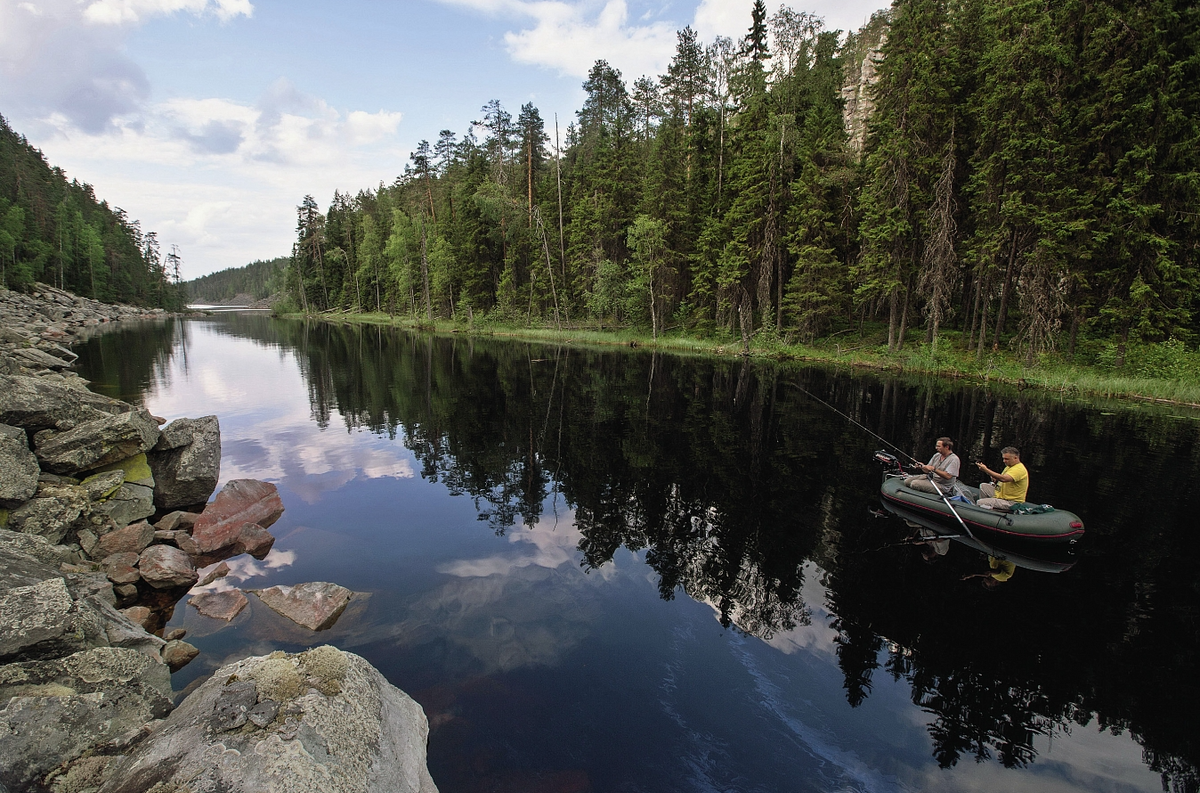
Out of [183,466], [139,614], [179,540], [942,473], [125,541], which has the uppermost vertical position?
[942,473]

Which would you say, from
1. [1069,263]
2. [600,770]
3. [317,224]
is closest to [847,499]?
[600,770]

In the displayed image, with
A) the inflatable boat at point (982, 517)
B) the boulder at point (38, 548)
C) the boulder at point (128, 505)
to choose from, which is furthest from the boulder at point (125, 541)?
the inflatable boat at point (982, 517)

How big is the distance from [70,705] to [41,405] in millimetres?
8378

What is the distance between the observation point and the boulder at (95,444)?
9.66 meters

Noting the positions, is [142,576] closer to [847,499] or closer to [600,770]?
[600,770]

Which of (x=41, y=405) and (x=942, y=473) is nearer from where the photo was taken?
(x=41, y=405)

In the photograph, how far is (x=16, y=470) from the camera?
8.31 metres

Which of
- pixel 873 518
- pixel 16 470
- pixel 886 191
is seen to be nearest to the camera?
pixel 16 470

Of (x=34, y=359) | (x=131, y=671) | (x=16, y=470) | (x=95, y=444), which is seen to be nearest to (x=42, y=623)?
(x=131, y=671)

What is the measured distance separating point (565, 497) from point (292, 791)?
9.86 metres

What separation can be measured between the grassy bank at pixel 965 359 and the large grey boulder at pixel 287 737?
1258 inches

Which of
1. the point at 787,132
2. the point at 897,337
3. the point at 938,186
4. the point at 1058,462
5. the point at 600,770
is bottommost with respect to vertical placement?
the point at 600,770

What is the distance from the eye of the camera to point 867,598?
8883mm

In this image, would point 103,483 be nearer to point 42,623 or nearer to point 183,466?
point 183,466
